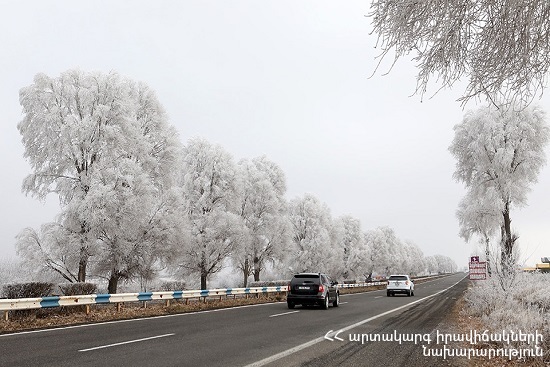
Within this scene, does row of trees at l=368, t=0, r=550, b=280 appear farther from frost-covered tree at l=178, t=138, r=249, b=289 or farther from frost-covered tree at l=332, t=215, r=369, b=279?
frost-covered tree at l=332, t=215, r=369, b=279

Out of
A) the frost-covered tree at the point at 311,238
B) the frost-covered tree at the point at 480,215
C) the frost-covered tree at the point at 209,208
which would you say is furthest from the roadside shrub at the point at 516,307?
the frost-covered tree at the point at 311,238

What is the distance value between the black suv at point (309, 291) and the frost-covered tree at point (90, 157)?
9258 millimetres

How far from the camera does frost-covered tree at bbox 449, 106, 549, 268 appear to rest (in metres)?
26.0

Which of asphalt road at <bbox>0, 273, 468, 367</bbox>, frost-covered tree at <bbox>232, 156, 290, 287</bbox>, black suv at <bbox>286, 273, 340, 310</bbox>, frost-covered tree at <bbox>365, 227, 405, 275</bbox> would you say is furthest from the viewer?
frost-covered tree at <bbox>365, 227, 405, 275</bbox>

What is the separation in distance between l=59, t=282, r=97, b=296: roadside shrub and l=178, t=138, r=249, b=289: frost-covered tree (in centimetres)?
1335

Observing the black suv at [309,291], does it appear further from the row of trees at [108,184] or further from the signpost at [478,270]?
the row of trees at [108,184]

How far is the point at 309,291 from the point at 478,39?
15.6m

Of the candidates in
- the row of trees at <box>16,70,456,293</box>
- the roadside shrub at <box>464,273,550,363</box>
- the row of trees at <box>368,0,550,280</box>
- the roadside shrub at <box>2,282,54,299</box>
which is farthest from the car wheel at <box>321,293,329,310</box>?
the row of trees at <box>368,0,550,280</box>

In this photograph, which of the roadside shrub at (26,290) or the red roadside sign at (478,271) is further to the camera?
the red roadside sign at (478,271)

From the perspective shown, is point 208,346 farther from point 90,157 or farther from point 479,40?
point 90,157

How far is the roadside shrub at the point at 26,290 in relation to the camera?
14078 millimetres

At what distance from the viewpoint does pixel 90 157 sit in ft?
77.7

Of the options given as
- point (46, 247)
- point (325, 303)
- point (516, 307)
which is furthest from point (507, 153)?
point (46, 247)

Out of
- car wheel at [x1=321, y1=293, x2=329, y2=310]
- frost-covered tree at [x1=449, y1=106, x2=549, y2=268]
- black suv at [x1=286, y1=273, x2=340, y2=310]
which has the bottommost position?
car wheel at [x1=321, y1=293, x2=329, y2=310]
